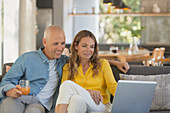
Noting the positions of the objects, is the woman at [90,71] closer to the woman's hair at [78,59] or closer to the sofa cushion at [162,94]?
the woman's hair at [78,59]

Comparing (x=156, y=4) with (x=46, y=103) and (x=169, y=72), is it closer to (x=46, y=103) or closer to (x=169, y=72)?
(x=169, y=72)

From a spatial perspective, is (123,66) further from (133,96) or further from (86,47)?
(133,96)

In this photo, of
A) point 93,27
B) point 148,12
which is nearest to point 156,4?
point 148,12

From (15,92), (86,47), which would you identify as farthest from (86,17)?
(15,92)

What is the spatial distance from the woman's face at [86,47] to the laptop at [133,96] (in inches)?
28.5

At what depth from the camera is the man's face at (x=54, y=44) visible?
9.78 ft

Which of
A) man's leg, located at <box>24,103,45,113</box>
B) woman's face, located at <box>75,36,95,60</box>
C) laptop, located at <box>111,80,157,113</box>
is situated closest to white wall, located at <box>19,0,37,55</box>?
woman's face, located at <box>75,36,95,60</box>

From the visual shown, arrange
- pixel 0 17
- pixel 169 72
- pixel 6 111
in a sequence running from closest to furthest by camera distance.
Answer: pixel 6 111 → pixel 169 72 → pixel 0 17

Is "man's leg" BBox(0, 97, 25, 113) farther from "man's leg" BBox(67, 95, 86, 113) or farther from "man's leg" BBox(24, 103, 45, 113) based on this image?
"man's leg" BBox(67, 95, 86, 113)

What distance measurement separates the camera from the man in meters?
2.76

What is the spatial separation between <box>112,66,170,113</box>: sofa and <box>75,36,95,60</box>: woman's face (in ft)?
1.24

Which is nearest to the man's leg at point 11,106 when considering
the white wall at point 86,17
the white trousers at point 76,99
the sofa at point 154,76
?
the white trousers at point 76,99

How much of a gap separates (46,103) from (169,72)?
4.36 feet

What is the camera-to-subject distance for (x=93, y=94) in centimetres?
265
